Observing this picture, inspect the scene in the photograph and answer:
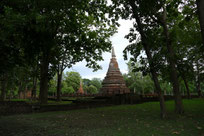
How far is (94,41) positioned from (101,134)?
1186 centimetres

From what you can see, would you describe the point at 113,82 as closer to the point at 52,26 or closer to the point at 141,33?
the point at 141,33

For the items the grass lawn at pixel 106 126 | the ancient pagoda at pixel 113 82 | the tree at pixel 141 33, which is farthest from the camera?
the ancient pagoda at pixel 113 82

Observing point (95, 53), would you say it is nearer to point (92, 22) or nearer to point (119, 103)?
point (92, 22)

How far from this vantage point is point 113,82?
93.7 ft

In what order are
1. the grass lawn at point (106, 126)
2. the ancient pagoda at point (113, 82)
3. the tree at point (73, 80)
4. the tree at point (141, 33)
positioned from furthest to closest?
1. the tree at point (73, 80)
2. the ancient pagoda at point (113, 82)
3. the tree at point (141, 33)
4. the grass lawn at point (106, 126)

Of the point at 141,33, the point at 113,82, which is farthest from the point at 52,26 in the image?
the point at 113,82

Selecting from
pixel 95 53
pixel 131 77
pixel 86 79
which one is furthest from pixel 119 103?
pixel 86 79

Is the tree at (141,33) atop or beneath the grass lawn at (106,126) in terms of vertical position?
atop

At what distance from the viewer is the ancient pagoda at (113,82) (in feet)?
90.0

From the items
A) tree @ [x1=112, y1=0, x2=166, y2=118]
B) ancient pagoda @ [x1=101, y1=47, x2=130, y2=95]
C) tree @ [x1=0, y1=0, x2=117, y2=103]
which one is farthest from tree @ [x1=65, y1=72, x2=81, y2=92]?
tree @ [x1=112, y1=0, x2=166, y2=118]

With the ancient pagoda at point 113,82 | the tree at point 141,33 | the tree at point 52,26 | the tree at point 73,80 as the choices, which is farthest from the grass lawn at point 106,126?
the tree at point 73,80

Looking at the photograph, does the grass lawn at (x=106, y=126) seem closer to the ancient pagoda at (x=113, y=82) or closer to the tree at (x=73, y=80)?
the ancient pagoda at (x=113, y=82)

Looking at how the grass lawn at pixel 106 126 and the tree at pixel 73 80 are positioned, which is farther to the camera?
the tree at pixel 73 80

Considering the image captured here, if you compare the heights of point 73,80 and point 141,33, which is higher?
point 141,33
